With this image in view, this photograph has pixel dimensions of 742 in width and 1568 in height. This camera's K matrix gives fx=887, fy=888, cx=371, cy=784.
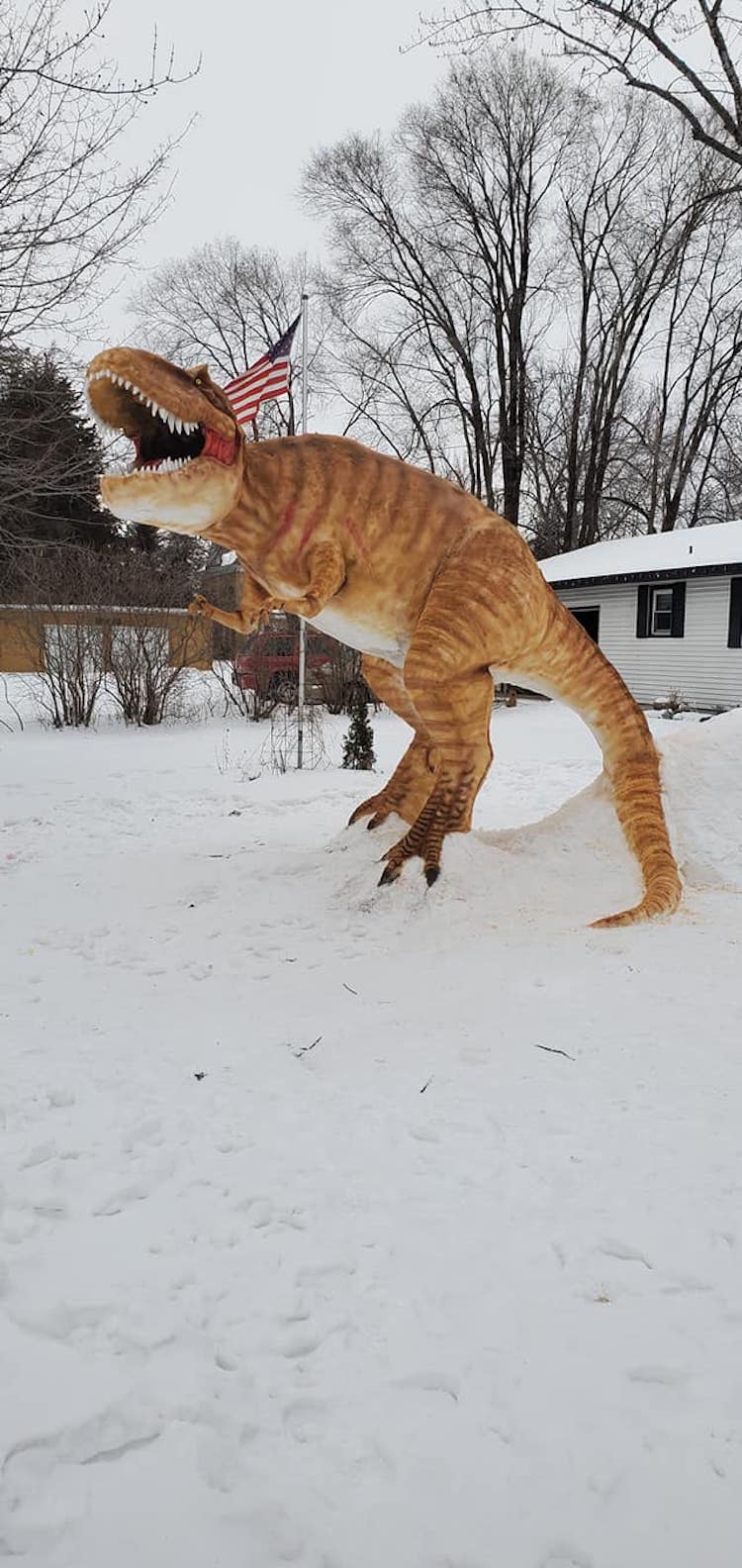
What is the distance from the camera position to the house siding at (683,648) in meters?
15.8

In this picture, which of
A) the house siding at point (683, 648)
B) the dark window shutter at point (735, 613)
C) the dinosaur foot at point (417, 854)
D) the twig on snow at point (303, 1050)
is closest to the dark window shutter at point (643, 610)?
the house siding at point (683, 648)

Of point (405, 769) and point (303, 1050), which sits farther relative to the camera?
point (405, 769)

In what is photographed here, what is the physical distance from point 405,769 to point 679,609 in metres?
13.3

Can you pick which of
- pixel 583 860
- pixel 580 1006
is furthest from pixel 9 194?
pixel 580 1006

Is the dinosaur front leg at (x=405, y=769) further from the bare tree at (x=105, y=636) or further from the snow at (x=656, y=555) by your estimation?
the snow at (x=656, y=555)

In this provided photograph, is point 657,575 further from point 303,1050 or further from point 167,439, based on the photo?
point 303,1050

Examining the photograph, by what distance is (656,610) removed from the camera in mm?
17344

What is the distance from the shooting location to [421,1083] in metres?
2.59

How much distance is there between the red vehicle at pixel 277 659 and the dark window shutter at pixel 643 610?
23.2 feet

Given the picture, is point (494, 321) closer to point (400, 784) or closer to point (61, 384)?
point (61, 384)

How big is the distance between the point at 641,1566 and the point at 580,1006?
6.01 feet

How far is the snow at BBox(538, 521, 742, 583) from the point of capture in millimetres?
16031

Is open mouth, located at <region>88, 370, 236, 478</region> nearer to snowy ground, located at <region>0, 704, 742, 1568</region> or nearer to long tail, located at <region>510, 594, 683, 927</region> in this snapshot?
long tail, located at <region>510, 594, 683, 927</region>

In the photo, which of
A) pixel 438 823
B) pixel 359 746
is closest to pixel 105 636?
pixel 359 746
